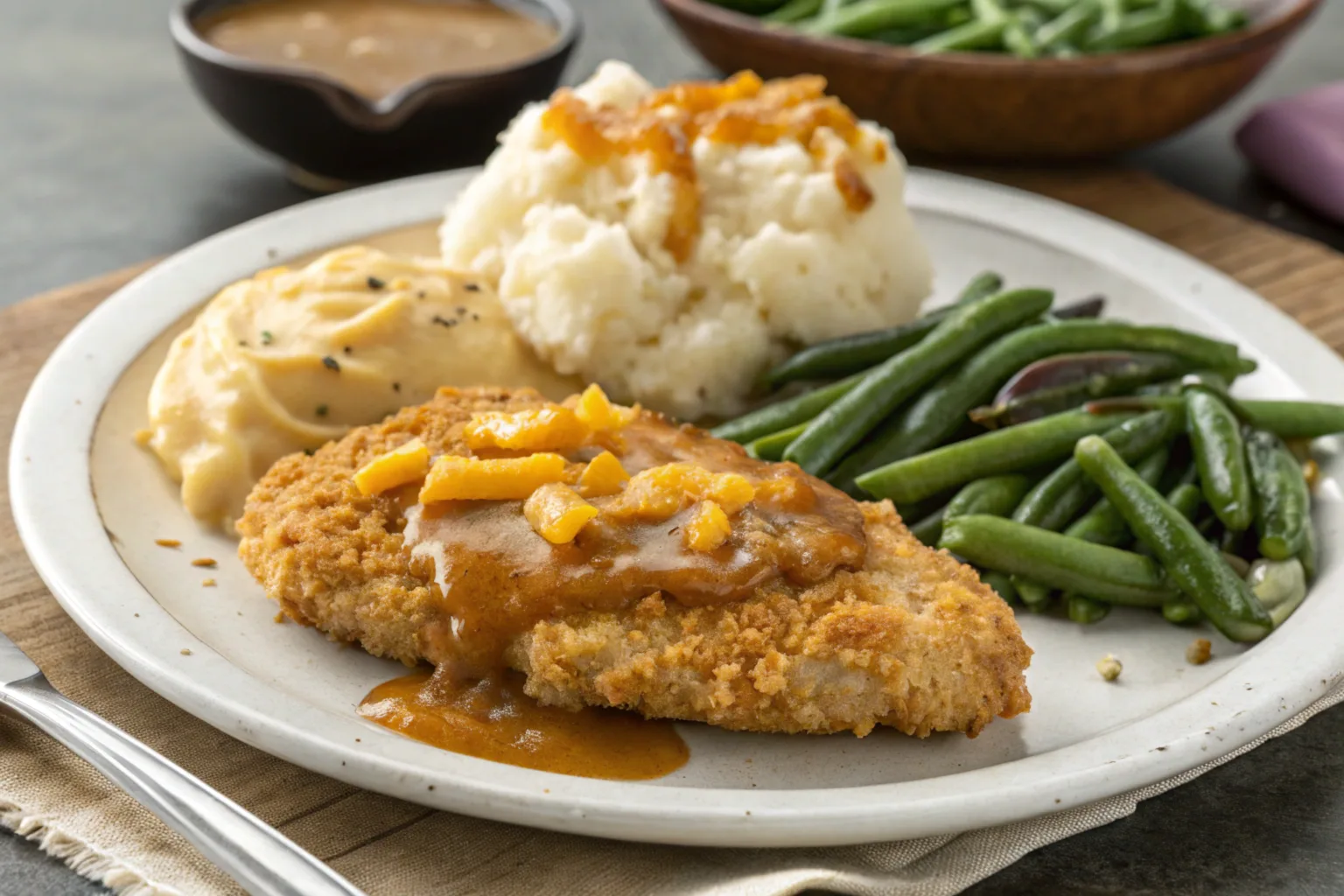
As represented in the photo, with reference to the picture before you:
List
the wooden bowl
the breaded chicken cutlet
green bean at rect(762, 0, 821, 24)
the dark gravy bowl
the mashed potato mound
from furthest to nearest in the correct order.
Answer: green bean at rect(762, 0, 821, 24), the wooden bowl, the dark gravy bowl, the mashed potato mound, the breaded chicken cutlet

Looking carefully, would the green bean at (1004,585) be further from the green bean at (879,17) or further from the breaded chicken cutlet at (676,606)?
the green bean at (879,17)

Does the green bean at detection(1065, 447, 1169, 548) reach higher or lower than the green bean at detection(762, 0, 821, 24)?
lower

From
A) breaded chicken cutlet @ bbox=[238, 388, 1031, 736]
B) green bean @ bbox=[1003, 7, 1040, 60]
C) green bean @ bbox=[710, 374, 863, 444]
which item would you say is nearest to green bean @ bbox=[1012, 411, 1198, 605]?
breaded chicken cutlet @ bbox=[238, 388, 1031, 736]

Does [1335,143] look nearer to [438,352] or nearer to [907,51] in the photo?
[907,51]

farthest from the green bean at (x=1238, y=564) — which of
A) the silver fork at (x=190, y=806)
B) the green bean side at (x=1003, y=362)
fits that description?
the silver fork at (x=190, y=806)

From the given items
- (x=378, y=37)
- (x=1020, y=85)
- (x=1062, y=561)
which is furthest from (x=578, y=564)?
(x=378, y=37)

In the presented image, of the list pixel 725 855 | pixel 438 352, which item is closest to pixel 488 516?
pixel 725 855

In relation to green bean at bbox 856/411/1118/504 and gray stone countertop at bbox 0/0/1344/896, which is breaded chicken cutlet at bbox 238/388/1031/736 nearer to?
gray stone countertop at bbox 0/0/1344/896

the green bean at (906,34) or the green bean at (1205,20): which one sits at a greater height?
the green bean at (1205,20)
